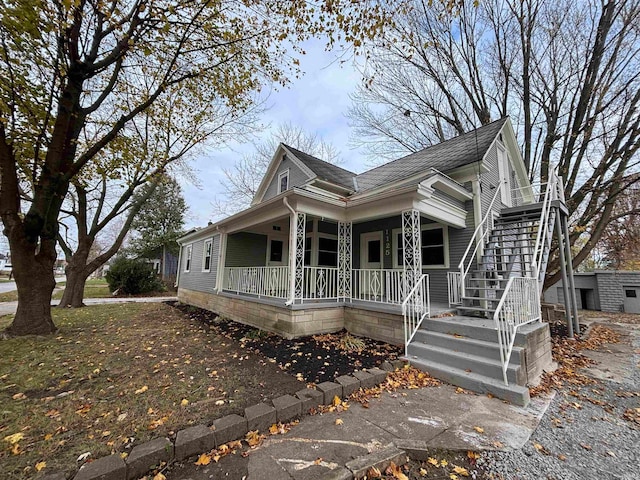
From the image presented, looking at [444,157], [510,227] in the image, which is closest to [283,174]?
[444,157]

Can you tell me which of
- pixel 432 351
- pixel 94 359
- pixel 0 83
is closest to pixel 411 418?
pixel 432 351

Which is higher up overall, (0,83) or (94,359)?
(0,83)

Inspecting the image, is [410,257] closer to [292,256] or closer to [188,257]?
[292,256]

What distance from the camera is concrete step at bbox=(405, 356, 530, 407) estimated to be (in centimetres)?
340

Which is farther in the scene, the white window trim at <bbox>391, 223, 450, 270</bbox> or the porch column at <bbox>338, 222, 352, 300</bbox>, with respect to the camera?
the white window trim at <bbox>391, 223, 450, 270</bbox>

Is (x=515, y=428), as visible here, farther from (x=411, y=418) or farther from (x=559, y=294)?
(x=559, y=294)

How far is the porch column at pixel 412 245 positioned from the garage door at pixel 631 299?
15331 millimetres

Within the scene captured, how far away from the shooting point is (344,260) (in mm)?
7090

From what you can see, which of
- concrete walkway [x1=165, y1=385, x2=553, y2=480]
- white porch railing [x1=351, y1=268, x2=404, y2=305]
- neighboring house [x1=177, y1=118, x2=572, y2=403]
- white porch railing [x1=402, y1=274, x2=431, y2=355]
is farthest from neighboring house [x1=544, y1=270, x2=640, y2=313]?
concrete walkway [x1=165, y1=385, x2=553, y2=480]

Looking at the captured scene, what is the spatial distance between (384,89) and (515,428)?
50.7 ft

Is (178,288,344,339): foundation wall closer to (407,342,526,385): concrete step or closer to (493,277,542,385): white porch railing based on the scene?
(407,342,526,385): concrete step

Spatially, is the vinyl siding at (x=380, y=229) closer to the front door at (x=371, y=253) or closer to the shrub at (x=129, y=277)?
the front door at (x=371, y=253)

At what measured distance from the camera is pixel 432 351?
4523 mm

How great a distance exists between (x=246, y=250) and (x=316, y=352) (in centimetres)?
626
